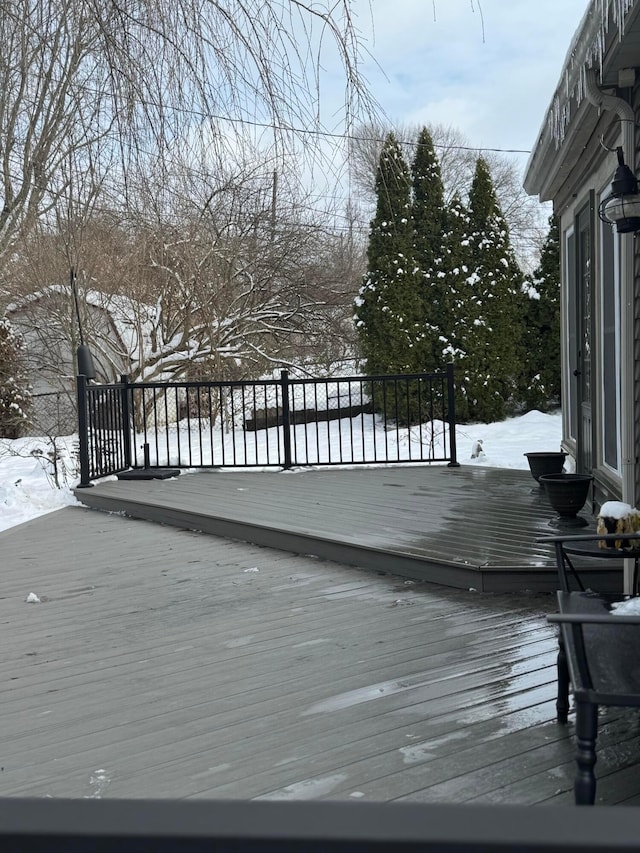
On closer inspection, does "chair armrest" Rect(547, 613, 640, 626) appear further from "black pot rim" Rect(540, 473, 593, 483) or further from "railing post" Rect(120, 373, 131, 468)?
"railing post" Rect(120, 373, 131, 468)

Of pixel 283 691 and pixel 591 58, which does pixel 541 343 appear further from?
pixel 283 691

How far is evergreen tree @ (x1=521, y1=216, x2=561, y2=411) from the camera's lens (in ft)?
41.9

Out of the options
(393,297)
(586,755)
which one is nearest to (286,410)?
(393,297)

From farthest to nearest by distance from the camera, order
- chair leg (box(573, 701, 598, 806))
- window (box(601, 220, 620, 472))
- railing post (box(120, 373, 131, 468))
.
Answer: railing post (box(120, 373, 131, 468)), window (box(601, 220, 620, 472)), chair leg (box(573, 701, 598, 806))

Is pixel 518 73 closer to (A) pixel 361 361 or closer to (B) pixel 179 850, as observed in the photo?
(B) pixel 179 850

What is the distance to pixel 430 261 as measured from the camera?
13.0 meters

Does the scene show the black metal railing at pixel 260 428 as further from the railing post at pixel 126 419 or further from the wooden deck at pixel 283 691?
the wooden deck at pixel 283 691

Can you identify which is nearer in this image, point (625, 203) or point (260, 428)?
point (625, 203)

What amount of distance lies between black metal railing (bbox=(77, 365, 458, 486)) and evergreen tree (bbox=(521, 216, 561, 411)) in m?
1.45

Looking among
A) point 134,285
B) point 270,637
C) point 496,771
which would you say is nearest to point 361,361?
point 134,285

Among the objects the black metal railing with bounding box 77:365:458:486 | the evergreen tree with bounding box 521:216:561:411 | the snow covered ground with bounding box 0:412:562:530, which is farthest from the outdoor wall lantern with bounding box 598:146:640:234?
the evergreen tree with bounding box 521:216:561:411

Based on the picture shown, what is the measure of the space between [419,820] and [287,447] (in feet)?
25.5

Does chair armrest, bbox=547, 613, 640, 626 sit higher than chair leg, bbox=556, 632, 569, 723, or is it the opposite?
→ chair armrest, bbox=547, 613, 640, 626

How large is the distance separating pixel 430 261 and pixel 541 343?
7.00 ft
